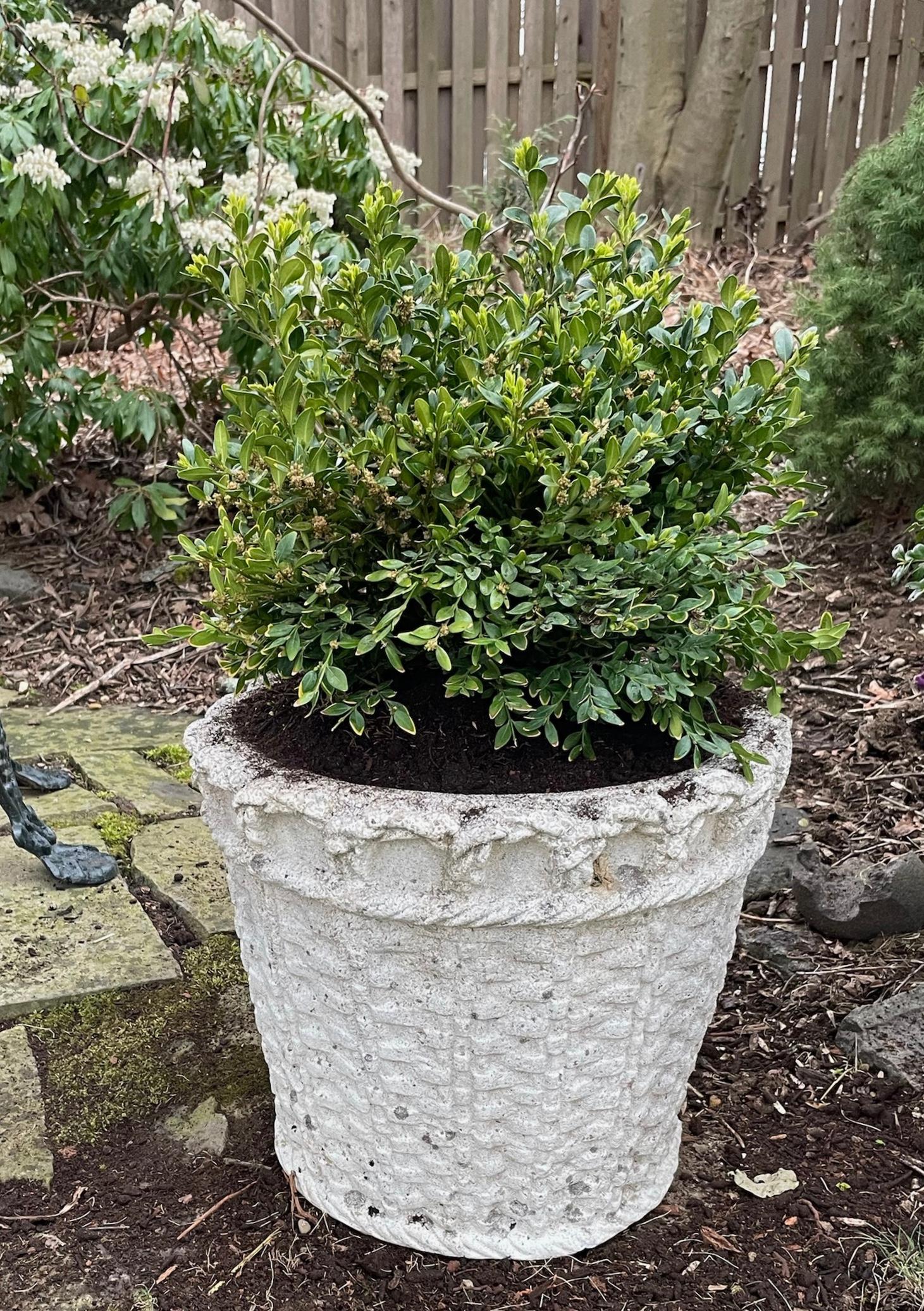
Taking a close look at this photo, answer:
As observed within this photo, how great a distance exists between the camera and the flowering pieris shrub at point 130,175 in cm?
386

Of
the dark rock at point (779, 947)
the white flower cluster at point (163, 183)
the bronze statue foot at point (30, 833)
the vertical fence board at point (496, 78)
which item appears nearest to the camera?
the dark rock at point (779, 947)

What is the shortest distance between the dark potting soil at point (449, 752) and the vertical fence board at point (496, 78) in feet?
19.3

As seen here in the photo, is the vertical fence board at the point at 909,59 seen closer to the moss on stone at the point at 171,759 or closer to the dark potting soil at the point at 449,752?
the moss on stone at the point at 171,759

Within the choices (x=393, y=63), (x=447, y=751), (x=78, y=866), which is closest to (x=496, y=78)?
(x=393, y=63)

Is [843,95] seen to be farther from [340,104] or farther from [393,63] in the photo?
[340,104]

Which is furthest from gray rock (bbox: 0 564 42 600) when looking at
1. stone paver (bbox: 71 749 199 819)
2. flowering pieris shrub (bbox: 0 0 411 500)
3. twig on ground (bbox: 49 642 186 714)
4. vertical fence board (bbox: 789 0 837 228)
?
vertical fence board (bbox: 789 0 837 228)

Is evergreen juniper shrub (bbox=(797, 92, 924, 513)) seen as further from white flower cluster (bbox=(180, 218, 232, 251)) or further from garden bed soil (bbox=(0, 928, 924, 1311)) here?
garden bed soil (bbox=(0, 928, 924, 1311))

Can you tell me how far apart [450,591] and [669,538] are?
11.5 inches

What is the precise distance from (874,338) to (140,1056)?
113 inches

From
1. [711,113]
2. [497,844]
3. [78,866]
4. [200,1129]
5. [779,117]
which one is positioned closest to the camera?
[497,844]

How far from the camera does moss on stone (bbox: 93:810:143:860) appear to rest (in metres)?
2.91

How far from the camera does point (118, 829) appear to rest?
3.00 meters

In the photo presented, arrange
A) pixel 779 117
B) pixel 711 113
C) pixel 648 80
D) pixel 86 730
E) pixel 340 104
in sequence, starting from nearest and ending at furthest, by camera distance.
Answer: pixel 86 730 → pixel 340 104 → pixel 711 113 → pixel 648 80 → pixel 779 117

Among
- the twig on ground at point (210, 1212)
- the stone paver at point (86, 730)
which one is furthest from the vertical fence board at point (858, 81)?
the twig on ground at point (210, 1212)
